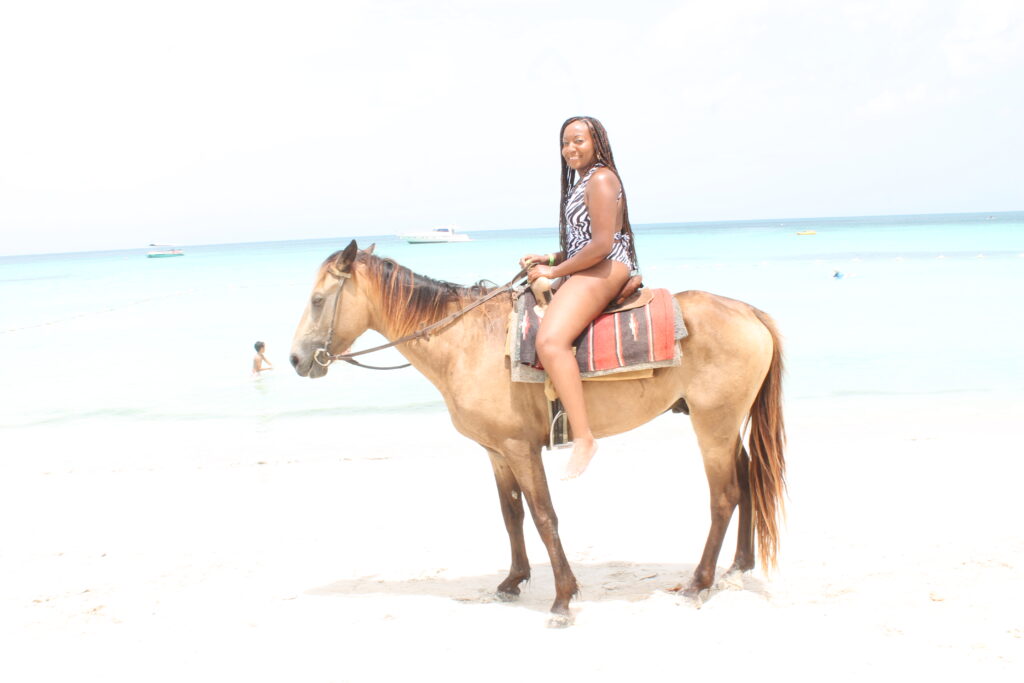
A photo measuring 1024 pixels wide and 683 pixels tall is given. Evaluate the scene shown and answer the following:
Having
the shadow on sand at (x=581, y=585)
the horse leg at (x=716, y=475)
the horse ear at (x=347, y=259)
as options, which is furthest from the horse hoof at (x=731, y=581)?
the horse ear at (x=347, y=259)

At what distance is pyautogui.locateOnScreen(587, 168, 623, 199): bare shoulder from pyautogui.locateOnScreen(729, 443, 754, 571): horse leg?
1547 millimetres

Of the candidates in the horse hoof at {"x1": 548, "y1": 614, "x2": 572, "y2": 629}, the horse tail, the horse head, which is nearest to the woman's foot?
the horse hoof at {"x1": 548, "y1": 614, "x2": 572, "y2": 629}

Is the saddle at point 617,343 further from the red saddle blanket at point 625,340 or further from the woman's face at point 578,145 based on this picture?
the woman's face at point 578,145

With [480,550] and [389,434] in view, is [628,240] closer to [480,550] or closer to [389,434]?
[480,550]

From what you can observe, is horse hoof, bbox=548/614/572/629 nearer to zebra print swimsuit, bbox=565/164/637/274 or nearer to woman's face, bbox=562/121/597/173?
zebra print swimsuit, bbox=565/164/637/274

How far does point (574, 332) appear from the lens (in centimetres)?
376

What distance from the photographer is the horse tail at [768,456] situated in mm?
4074

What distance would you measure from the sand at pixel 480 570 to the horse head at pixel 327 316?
1345 mm

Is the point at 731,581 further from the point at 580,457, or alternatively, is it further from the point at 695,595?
the point at 580,457

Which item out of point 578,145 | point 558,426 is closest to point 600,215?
point 578,145

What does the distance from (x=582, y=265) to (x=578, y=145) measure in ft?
1.94

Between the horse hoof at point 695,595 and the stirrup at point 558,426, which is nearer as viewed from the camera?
the stirrup at point 558,426

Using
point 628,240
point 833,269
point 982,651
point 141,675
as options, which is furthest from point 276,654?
point 833,269

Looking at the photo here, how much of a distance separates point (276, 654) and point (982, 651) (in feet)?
10.1
